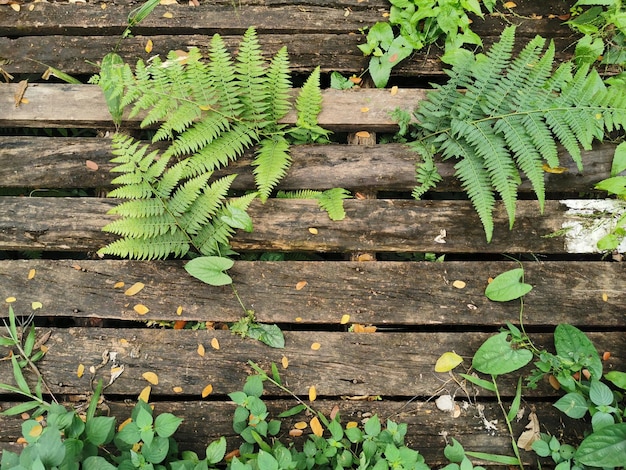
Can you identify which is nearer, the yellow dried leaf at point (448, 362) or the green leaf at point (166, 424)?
the green leaf at point (166, 424)

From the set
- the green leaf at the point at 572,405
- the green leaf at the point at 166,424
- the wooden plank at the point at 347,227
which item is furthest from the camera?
the wooden plank at the point at 347,227

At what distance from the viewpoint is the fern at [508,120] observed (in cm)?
238

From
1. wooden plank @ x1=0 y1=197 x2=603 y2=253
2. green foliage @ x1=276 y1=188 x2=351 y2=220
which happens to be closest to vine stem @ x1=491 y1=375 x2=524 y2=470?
wooden plank @ x1=0 y1=197 x2=603 y2=253

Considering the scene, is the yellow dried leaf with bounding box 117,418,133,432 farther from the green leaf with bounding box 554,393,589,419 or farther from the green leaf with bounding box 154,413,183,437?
the green leaf with bounding box 554,393,589,419

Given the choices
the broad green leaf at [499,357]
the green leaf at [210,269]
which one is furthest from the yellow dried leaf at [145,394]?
the broad green leaf at [499,357]

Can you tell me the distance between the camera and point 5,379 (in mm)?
2365

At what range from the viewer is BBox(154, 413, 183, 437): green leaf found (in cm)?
211

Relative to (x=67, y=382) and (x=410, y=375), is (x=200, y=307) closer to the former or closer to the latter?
(x=67, y=382)

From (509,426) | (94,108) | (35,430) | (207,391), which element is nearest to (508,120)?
(509,426)

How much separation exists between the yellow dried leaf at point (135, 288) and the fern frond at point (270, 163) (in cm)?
78

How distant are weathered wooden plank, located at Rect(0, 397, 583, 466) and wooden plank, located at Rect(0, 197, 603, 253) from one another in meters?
0.80

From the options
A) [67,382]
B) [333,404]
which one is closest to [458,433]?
[333,404]

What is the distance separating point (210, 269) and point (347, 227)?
0.74 meters

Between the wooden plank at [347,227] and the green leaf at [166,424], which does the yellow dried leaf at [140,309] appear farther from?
the green leaf at [166,424]
